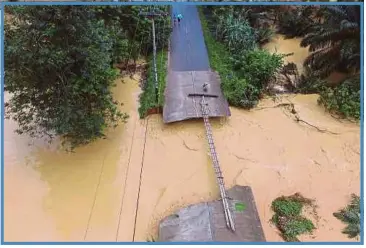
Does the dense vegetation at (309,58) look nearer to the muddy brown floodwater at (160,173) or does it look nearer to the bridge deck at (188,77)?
the bridge deck at (188,77)

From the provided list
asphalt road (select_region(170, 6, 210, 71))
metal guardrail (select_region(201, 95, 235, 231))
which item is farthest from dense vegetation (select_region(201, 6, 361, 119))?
metal guardrail (select_region(201, 95, 235, 231))

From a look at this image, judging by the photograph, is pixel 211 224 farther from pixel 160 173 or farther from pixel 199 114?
pixel 199 114

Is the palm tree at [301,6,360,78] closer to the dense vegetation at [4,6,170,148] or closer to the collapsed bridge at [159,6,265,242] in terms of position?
the collapsed bridge at [159,6,265,242]

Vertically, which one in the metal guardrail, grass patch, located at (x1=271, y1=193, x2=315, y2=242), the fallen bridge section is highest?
the fallen bridge section

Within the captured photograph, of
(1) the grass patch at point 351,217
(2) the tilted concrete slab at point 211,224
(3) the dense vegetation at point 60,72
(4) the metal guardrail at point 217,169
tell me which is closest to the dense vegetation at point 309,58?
(4) the metal guardrail at point 217,169

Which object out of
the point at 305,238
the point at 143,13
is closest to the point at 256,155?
the point at 305,238

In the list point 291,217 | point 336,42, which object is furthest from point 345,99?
point 291,217

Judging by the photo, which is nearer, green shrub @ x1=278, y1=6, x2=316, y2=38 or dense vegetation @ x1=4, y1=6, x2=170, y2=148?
dense vegetation @ x1=4, y1=6, x2=170, y2=148

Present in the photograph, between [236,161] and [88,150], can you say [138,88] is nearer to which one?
[88,150]

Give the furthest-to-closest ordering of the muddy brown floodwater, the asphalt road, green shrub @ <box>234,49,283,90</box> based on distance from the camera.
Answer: the asphalt road, green shrub @ <box>234,49,283,90</box>, the muddy brown floodwater
